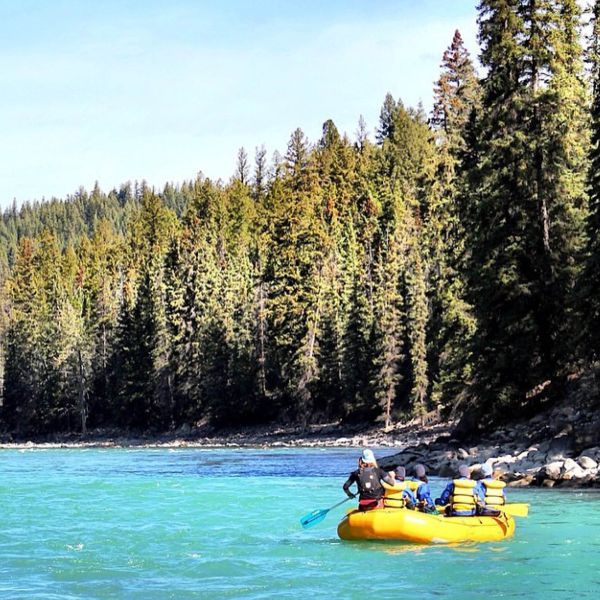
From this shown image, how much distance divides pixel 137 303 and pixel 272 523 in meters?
61.7

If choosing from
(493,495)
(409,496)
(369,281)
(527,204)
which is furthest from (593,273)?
(369,281)

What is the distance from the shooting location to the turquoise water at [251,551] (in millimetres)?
15008

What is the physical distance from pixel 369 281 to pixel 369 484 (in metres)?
51.9

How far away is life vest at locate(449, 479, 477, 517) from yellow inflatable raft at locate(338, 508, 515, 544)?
26 centimetres

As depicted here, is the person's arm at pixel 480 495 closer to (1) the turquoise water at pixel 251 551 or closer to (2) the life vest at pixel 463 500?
(2) the life vest at pixel 463 500

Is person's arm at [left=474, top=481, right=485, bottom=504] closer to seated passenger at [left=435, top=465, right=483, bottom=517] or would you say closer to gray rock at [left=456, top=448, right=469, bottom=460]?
seated passenger at [left=435, top=465, right=483, bottom=517]

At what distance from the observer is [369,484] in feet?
61.3

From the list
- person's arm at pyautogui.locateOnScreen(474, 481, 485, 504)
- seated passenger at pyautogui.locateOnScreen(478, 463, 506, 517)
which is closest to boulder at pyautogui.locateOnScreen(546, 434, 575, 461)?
seated passenger at pyautogui.locateOnScreen(478, 463, 506, 517)

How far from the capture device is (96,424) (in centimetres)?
8294

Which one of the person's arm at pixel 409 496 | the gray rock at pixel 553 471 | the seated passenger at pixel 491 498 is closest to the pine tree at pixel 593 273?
the gray rock at pixel 553 471

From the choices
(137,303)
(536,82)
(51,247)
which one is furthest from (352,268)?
(51,247)

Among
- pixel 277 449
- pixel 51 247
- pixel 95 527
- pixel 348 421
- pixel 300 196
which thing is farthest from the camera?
pixel 51 247

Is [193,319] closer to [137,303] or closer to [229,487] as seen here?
[137,303]

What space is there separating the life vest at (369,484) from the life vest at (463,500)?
53.9 inches
